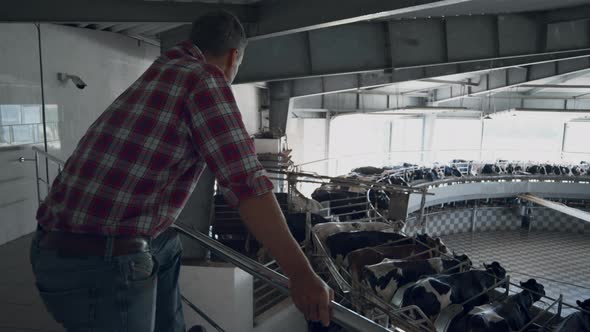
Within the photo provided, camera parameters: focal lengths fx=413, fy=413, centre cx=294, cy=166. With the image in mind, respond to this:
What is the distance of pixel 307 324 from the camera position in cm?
510

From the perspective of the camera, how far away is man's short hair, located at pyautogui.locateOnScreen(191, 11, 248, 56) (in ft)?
4.11

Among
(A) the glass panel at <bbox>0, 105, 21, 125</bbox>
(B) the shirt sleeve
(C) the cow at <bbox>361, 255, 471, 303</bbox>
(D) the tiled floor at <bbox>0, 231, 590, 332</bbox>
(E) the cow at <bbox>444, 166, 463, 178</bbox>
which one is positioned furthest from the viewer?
(E) the cow at <bbox>444, 166, 463, 178</bbox>

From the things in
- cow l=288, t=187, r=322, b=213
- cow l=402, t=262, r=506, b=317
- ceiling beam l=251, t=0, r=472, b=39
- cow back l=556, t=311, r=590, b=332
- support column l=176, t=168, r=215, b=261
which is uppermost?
ceiling beam l=251, t=0, r=472, b=39

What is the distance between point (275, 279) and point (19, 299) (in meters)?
2.84

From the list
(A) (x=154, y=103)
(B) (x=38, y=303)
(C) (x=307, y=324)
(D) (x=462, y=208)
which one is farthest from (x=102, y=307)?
(D) (x=462, y=208)

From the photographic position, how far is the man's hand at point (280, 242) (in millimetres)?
1048

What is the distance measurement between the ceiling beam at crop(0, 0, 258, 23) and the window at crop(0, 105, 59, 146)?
131 centimetres

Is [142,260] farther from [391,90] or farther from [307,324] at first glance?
[391,90]

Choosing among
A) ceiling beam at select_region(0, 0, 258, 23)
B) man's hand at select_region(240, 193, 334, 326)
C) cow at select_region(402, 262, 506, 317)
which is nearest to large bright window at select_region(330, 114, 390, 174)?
cow at select_region(402, 262, 506, 317)

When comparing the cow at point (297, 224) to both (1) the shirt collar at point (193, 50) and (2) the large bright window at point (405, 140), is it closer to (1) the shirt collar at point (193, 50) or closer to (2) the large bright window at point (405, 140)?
(1) the shirt collar at point (193, 50)

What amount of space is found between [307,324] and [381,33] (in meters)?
3.90

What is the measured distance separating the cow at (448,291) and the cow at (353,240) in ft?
3.76

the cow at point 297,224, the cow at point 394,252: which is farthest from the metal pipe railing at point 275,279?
the cow at point 297,224

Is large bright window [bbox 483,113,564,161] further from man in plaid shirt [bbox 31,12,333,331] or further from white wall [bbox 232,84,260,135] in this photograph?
man in plaid shirt [bbox 31,12,333,331]
